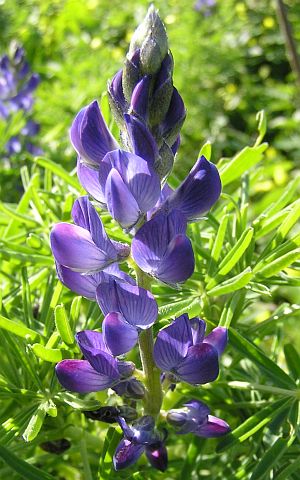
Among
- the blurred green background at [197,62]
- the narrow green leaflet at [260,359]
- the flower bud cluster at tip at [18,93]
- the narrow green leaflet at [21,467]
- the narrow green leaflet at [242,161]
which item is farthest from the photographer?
the blurred green background at [197,62]

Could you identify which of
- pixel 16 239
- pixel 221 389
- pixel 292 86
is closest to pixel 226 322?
pixel 221 389

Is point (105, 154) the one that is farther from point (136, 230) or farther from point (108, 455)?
point (108, 455)

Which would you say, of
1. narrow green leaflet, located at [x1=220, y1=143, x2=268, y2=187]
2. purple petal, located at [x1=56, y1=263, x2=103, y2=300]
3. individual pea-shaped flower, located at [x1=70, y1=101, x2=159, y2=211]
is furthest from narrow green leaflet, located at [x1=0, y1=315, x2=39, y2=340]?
narrow green leaflet, located at [x1=220, y1=143, x2=268, y2=187]

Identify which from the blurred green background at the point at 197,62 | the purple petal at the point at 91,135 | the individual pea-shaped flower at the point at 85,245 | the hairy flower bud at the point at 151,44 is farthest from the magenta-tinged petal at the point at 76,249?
the blurred green background at the point at 197,62

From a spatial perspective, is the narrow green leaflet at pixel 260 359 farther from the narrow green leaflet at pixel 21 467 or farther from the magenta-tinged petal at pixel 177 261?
the narrow green leaflet at pixel 21 467

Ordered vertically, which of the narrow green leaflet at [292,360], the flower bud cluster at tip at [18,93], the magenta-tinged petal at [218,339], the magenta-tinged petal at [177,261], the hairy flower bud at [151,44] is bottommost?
the flower bud cluster at tip at [18,93]

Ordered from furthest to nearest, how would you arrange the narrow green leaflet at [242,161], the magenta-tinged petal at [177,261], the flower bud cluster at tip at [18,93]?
the flower bud cluster at tip at [18,93]
the narrow green leaflet at [242,161]
the magenta-tinged petal at [177,261]

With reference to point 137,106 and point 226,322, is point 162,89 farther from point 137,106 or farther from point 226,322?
point 226,322

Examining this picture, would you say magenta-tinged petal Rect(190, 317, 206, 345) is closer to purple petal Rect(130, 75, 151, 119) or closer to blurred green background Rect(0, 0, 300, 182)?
purple petal Rect(130, 75, 151, 119)
